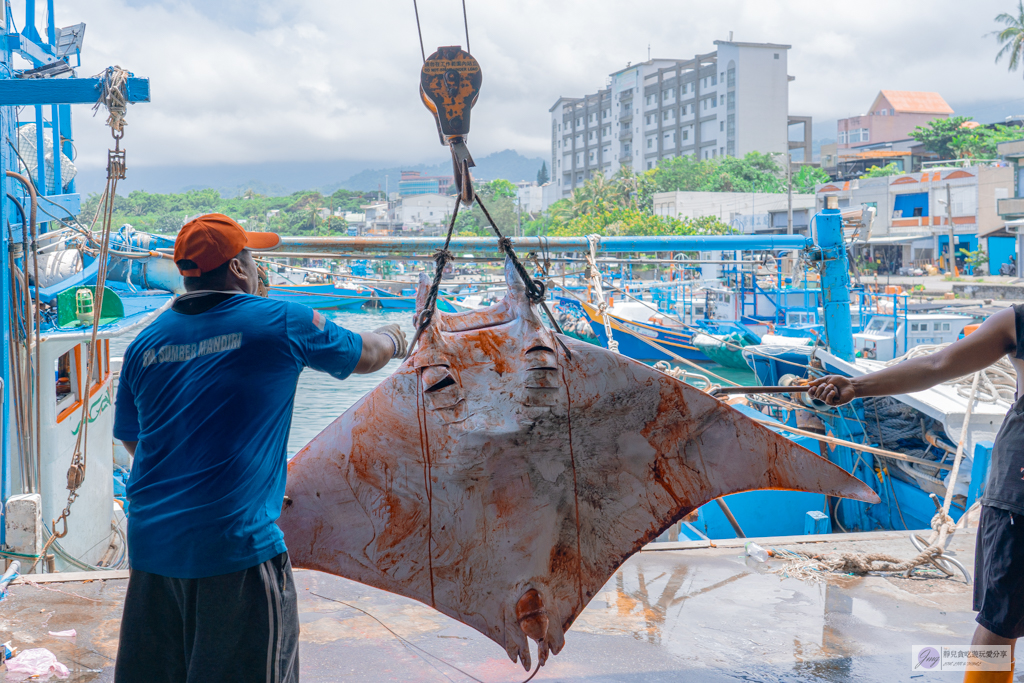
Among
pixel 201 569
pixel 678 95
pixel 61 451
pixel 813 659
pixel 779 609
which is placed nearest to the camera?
pixel 201 569

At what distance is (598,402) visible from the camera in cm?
261

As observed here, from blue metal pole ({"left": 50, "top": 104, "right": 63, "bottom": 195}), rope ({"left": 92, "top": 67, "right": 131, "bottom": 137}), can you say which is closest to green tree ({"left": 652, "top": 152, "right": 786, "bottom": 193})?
blue metal pole ({"left": 50, "top": 104, "right": 63, "bottom": 195})

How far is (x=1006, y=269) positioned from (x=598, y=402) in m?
40.1

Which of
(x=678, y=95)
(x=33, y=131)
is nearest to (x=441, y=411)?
(x=33, y=131)

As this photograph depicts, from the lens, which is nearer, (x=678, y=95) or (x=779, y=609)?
(x=779, y=609)

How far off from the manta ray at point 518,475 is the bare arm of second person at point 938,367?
1.18 feet

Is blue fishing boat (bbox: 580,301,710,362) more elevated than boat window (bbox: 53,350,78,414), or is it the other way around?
boat window (bbox: 53,350,78,414)

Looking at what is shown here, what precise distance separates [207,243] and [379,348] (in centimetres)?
58

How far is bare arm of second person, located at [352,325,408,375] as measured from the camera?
86.9 inches

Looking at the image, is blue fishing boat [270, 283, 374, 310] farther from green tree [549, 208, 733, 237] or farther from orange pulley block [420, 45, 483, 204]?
green tree [549, 208, 733, 237]

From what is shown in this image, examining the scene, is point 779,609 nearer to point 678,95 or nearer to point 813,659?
point 813,659

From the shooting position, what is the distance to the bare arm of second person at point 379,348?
2207 millimetres

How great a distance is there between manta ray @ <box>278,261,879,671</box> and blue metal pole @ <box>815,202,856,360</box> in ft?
20.3

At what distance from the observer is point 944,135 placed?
54.3 meters
